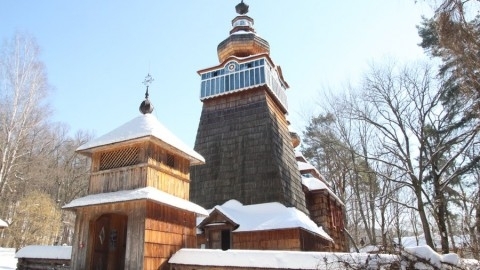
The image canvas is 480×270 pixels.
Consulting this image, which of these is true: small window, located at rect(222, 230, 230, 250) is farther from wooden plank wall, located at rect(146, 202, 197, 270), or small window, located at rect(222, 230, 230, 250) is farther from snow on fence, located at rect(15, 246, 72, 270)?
snow on fence, located at rect(15, 246, 72, 270)

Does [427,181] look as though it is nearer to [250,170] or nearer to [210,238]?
[250,170]

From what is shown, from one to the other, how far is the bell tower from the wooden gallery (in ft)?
0.20

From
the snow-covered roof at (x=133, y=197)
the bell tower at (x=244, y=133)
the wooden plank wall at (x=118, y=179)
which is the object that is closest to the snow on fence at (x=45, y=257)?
the snow-covered roof at (x=133, y=197)

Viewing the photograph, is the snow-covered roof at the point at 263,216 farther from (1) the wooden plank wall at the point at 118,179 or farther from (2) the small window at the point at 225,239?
(1) the wooden plank wall at the point at 118,179

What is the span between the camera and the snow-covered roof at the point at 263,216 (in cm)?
1602

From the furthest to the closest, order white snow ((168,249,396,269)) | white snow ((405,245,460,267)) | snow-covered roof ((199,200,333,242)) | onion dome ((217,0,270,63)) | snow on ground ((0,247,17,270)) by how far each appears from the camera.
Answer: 1. onion dome ((217,0,270,63))
2. snow on ground ((0,247,17,270))
3. snow-covered roof ((199,200,333,242))
4. white snow ((168,249,396,269))
5. white snow ((405,245,460,267))

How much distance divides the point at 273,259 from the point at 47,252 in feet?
28.1

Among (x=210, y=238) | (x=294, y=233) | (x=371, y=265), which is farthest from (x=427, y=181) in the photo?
(x=371, y=265)

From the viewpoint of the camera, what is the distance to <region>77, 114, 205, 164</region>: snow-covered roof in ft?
36.4

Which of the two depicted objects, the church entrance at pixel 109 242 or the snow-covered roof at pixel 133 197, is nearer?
the snow-covered roof at pixel 133 197

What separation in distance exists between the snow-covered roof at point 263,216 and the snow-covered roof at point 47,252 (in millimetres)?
6997

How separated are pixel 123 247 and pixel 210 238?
5336 mm

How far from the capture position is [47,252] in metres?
12.5

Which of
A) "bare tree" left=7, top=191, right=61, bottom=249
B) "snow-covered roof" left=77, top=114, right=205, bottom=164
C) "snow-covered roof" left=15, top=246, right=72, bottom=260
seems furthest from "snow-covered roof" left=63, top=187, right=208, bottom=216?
"bare tree" left=7, top=191, right=61, bottom=249
